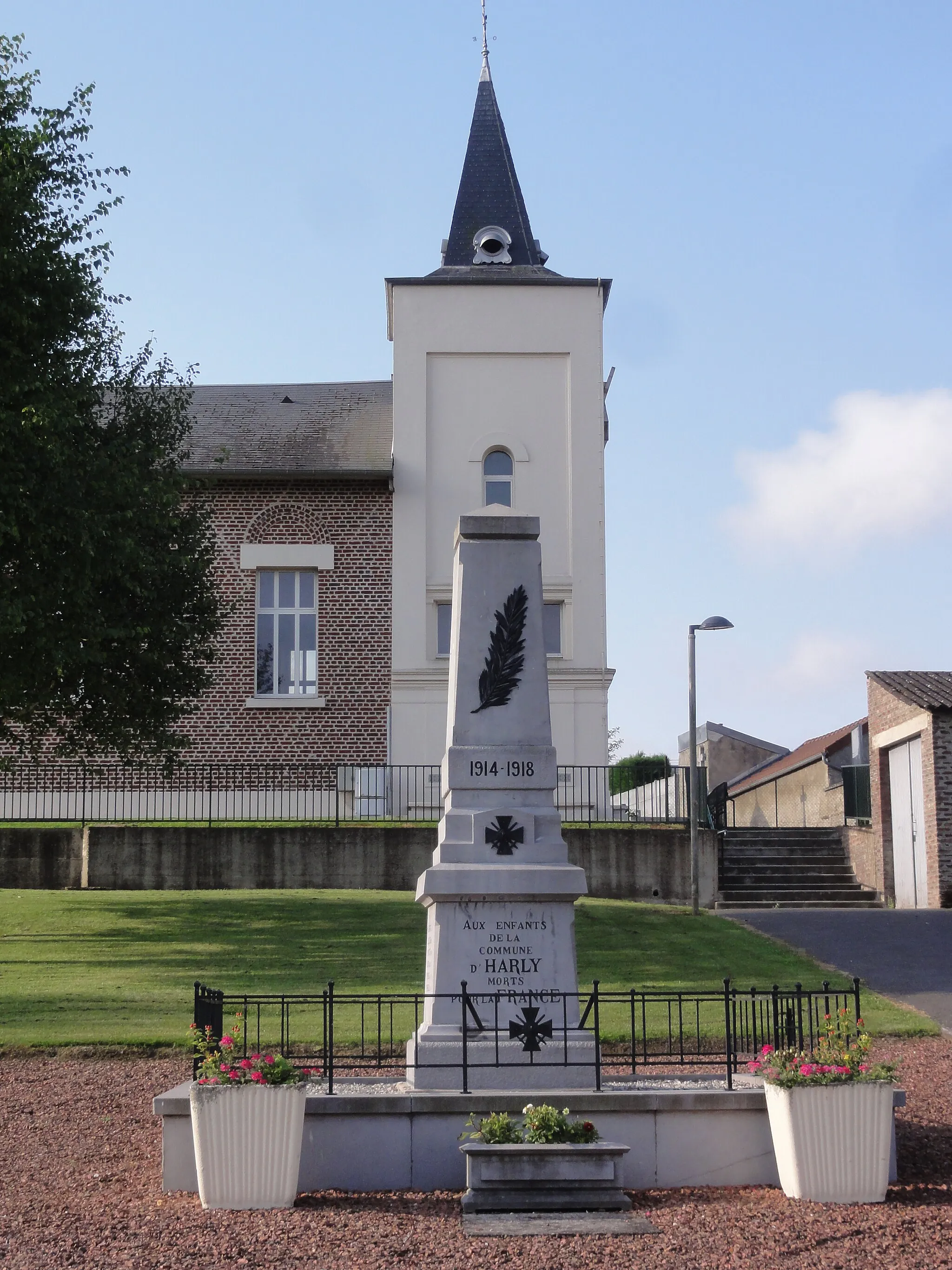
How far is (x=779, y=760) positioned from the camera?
144 ft

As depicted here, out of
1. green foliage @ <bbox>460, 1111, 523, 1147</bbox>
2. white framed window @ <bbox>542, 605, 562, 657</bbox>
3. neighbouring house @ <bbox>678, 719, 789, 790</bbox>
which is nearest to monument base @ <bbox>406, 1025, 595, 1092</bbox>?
green foliage @ <bbox>460, 1111, 523, 1147</bbox>

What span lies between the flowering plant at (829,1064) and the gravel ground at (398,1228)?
67cm

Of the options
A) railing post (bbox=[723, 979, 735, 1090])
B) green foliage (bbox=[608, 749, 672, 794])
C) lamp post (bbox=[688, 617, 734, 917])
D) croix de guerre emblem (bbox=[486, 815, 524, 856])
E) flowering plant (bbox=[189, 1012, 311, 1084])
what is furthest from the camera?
green foliage (bbox=[608, 749, 672, 794])

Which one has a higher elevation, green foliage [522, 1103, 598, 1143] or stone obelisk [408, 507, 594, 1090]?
stone obelisk [408, 507, 594, 1090]

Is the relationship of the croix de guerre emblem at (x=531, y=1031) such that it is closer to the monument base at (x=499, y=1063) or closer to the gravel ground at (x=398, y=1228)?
the monument base at (x=499, y=1063)

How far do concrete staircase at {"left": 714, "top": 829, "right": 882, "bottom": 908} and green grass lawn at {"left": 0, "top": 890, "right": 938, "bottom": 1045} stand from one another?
2.35 metres

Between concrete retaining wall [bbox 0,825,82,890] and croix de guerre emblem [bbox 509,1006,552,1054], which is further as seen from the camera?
concrete retaining wall [bbox 0,825,82,890]

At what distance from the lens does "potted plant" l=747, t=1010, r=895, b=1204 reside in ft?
25.9

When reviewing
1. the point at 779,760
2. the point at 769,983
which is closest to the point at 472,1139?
the point at 769,983

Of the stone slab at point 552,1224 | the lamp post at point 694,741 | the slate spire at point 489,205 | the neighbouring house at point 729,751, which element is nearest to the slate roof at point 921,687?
the lamp post at point 694,741

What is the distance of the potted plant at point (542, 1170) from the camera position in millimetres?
7840

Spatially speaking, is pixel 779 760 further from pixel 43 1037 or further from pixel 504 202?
pixel 43 1037

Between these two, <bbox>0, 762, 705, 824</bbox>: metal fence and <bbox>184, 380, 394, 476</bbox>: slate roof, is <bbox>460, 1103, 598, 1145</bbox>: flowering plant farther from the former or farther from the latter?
<bbox>184, 380, 394, 476</bbox>: slate roof

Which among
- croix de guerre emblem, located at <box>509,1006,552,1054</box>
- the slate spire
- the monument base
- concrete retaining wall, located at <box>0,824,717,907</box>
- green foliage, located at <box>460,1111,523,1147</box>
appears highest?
the slate spire
